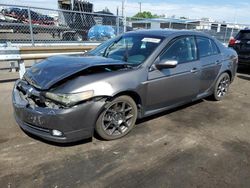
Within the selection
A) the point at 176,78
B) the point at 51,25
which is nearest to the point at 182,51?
the point at 176,78

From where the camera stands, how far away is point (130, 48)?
475 cm

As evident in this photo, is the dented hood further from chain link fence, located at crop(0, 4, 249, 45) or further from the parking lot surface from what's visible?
chain link fence, located at crop(0, 4, 249, 45)

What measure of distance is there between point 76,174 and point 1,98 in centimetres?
337

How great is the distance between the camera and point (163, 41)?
4.58 m

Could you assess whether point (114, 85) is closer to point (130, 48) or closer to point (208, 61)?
point (130, 48)

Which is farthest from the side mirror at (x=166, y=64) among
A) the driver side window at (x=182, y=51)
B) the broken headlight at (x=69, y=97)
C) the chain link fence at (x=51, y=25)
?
the chain link fence at (x=51, y=25)

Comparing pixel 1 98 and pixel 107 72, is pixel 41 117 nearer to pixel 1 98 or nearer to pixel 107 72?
pixel 107 72

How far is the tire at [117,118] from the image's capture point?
3828 mm

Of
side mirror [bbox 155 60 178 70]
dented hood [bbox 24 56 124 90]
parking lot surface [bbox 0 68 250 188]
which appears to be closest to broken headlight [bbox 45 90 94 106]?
dented hood [bbox 24 56 124 90]

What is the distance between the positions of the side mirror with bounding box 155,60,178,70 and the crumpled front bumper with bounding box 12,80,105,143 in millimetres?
1194

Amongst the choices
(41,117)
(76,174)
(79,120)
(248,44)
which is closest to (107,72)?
(79,120)

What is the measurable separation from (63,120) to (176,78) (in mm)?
Answer: 2126

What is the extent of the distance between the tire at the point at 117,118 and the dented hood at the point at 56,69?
1.99ft

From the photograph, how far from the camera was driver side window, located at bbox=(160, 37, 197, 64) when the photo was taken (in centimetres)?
461
